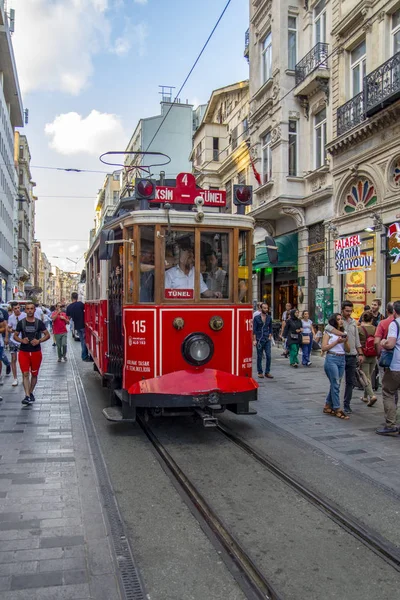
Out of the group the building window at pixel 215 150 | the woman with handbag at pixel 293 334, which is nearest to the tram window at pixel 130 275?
the woman with handbag at pixel 293 334

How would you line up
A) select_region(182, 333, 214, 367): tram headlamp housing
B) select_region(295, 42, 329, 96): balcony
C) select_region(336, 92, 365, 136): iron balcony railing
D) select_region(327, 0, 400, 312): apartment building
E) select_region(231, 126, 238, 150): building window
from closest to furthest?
select_region(182, 333, 214, 367): tram headlamp housing, select_region(327, 0, 400, 312): apartment building, select_region(336, 92, 365, 136): iron balcony railing, select_region(295, 42, 329, 96): balcony, select_region(231, 126, 238, 150): building window

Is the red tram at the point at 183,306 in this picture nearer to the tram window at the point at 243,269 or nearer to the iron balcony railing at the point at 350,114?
the tram window at the point at 243,269

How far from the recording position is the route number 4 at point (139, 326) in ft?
23.2

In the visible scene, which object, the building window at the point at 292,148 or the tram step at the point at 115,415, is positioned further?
the building window at the point at 292,148

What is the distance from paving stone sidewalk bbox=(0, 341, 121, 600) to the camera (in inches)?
134

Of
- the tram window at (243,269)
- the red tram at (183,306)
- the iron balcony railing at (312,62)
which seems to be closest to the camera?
the red tram at (183,306)

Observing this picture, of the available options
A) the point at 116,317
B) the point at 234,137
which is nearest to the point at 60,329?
the point at 116,317

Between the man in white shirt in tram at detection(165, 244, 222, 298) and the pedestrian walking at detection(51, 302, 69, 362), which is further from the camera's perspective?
the pedestrian walking at detection(51, 302, 69, 362)

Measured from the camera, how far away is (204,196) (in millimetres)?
7738

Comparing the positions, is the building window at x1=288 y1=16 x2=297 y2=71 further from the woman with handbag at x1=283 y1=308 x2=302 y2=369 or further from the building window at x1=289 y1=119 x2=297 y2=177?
the woman with handbag at x1=283 y1=308 x2=302 y2=369

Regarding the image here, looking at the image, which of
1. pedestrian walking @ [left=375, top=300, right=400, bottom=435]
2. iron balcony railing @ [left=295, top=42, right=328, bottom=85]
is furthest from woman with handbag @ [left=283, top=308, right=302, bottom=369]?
iron balcony railing @ [left=295, top=42, right=328, bottom=85]

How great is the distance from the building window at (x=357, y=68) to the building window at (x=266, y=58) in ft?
19.0

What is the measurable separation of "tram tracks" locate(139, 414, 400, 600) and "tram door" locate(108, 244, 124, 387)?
212 cm

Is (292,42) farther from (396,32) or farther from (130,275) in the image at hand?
(130,275)
